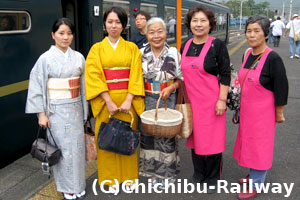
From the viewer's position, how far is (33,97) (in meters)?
2.52

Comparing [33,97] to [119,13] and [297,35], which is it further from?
[297,35]

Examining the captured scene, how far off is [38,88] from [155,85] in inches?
40.1

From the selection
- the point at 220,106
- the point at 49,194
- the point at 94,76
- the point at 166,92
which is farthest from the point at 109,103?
the point at 49,194

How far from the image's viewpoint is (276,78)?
8.07 ft

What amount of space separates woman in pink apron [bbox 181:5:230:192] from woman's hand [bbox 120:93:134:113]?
0.53 metres

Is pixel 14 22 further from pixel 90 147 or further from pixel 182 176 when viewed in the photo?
pixel 182 176

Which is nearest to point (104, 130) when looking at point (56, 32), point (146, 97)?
point (146, 97)

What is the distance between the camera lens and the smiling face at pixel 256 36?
8.36 feet

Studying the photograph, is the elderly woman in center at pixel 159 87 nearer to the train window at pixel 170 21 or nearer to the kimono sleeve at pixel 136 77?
the kimono sleeve at pixel 136 77

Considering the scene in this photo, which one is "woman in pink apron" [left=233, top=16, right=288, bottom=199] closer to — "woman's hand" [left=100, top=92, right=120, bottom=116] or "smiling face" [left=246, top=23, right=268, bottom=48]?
"smiling face" [left=246, top=23, right=268, bottom=48]

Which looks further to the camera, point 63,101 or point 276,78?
point 63,101

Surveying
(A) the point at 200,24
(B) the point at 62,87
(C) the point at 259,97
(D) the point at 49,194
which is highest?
(A) the point at 200,24

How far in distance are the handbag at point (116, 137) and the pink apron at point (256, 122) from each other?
1026 mm

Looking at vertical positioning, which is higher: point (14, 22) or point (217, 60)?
point (14, 22)
